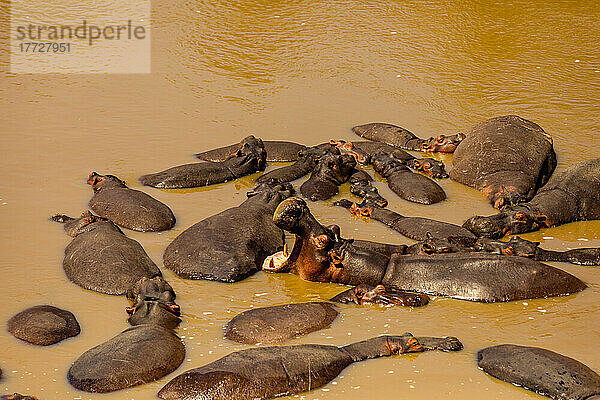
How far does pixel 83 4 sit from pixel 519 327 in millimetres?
13708

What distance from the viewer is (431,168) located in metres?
11.2

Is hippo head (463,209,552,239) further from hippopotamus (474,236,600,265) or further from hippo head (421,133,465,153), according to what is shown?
hippo head (421,133,465,153)

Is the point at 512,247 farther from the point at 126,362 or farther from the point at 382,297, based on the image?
the point at 126,362

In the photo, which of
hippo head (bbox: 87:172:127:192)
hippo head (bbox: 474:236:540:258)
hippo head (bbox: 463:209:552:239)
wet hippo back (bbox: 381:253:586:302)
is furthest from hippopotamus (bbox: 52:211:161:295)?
hippo head (bbox: 463:209:552:239)

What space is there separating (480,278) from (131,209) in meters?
3.73

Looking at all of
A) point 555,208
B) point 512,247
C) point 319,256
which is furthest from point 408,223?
point 555,208

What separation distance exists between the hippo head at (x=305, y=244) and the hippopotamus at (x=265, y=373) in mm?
1448

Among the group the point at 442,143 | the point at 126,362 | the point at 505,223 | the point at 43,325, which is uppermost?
the point at 442,143

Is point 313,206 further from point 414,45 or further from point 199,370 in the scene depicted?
point 414,45

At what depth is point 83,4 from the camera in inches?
729

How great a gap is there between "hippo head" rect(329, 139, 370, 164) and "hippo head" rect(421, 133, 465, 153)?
0.96 m

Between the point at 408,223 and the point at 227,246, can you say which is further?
the point at 408,223

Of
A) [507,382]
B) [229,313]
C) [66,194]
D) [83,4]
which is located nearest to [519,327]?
[507,382]
